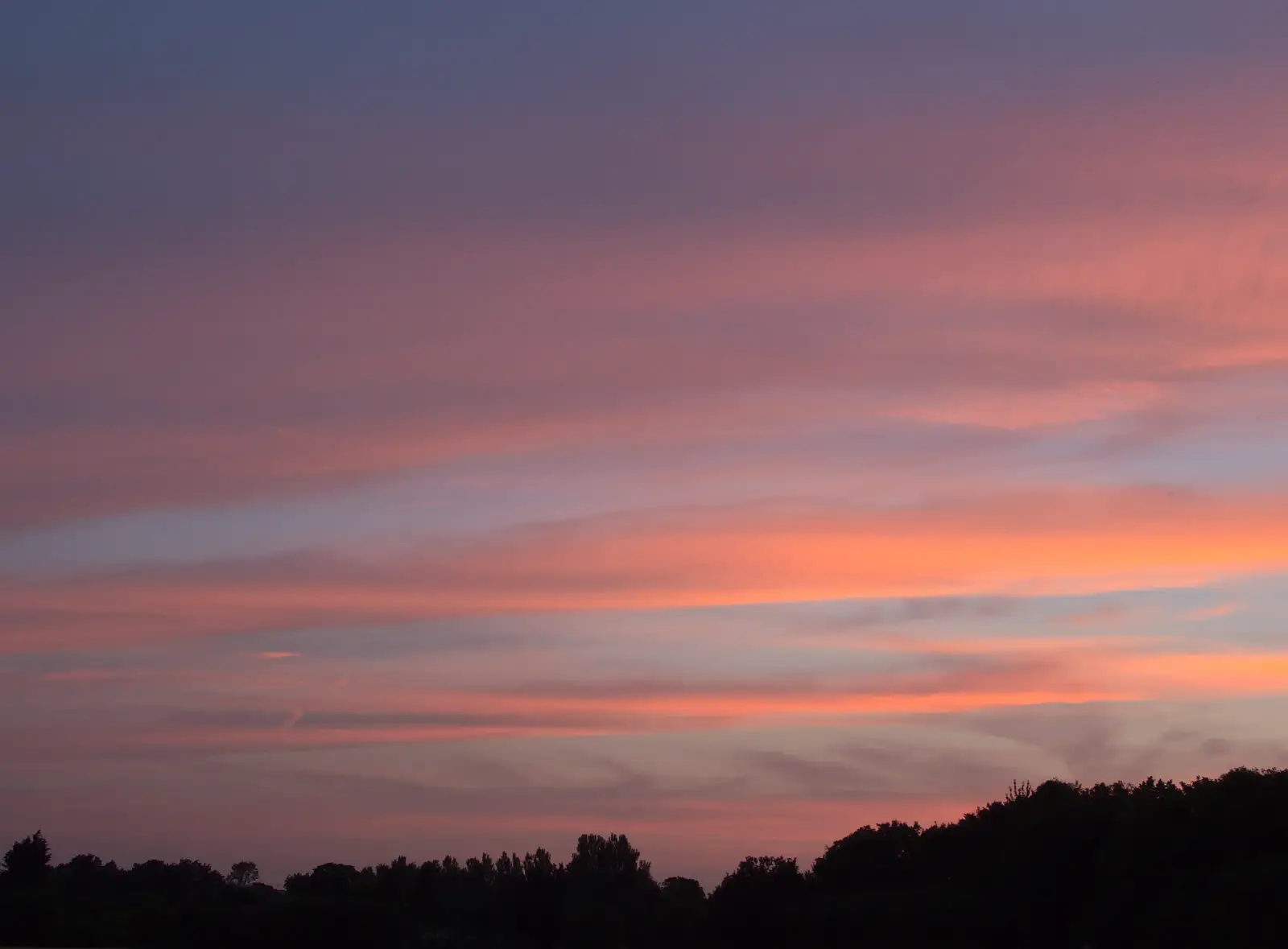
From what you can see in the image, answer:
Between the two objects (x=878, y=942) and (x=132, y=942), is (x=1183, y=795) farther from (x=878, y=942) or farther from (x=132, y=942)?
(x=132, y=942)

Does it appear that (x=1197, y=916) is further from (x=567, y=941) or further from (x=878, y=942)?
(x=567, y=941)

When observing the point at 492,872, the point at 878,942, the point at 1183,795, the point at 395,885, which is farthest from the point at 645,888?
the point at 1183,795

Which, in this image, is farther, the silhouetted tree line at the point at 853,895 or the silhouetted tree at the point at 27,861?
the silhouetted tree at the point at 27,861

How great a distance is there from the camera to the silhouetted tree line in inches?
2240

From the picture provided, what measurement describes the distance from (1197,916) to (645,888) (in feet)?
377

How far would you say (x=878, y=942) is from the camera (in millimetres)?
80000

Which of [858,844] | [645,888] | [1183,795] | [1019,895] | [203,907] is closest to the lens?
[1183,795]

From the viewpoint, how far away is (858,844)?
363 feet

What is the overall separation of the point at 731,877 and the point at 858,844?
13827 mm

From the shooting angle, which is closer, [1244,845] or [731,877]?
[1244,845]

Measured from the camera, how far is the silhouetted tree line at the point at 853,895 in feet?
187

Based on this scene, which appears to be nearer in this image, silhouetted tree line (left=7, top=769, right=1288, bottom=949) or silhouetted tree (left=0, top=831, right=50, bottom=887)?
silhouetted tree line (left=7, top=769, right=1288, bottom=949)

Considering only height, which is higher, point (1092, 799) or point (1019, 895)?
point (1092, 799)

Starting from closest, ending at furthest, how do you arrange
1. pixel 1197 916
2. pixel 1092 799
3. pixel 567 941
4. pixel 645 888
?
1. pixel 1197 916
2. pixel 1092 799
3. pixel 567 941
4. pixel 645 888
